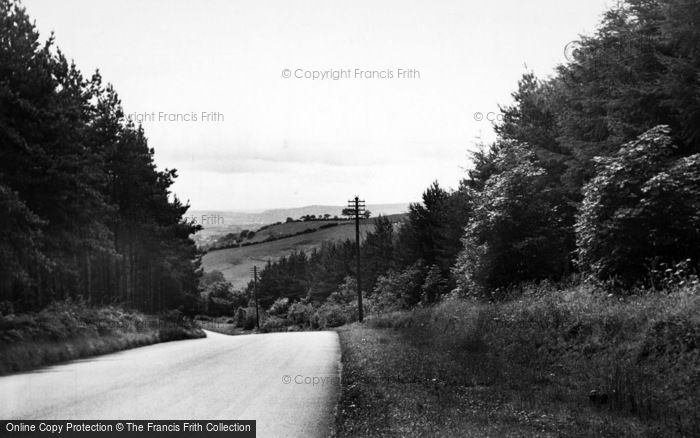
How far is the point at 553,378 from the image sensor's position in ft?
43.1

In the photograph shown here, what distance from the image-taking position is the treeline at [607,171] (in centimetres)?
1728

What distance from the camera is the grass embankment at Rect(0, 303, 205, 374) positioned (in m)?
18.8

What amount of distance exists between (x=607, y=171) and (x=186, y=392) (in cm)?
1371

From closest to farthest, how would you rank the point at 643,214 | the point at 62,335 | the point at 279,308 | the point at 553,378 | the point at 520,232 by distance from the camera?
the point at 553,378 < the point at 643,214 < the point at 62,335 < the point at 520,232 < the point at 279,308

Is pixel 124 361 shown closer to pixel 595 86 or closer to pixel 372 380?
pixel 372 380

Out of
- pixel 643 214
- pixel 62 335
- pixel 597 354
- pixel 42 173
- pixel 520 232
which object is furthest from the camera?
pixel 520 232

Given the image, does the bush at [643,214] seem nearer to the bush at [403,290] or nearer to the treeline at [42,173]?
the treeline at [42,173]

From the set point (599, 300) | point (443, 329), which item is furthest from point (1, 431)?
point (443, 329)

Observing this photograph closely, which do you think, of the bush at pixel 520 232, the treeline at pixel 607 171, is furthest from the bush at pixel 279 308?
the bush at pixel 520 232

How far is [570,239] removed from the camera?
3005 centimetres

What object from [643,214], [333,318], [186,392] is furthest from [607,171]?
[333,318]

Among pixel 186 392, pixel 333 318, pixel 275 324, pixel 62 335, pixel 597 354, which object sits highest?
pixel 597 354

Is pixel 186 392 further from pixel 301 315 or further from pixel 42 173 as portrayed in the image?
pixel 301 315

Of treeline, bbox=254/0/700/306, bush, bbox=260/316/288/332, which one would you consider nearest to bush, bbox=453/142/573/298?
treeline, bbox=254/0/700/306
